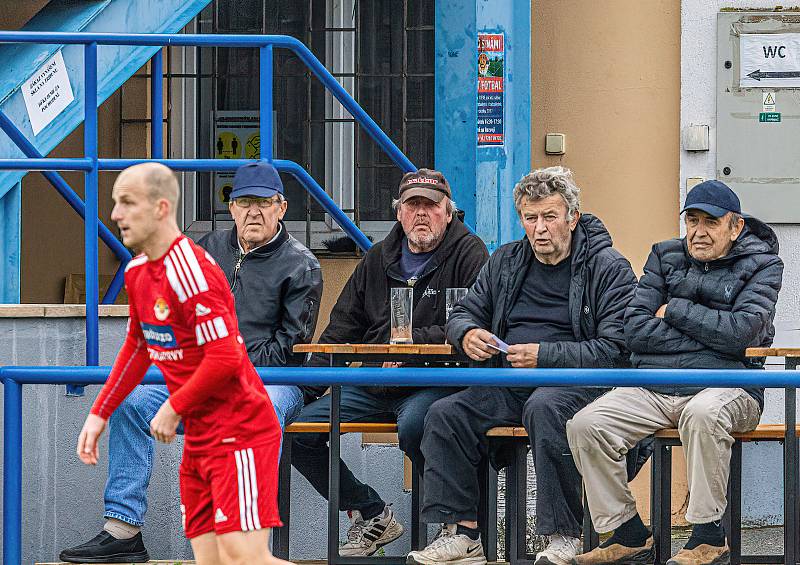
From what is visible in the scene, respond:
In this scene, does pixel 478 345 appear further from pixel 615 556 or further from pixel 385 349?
pixel 615 556

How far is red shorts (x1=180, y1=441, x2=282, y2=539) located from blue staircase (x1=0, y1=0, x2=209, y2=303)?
2.29m

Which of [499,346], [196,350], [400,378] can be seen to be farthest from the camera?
[499,346]

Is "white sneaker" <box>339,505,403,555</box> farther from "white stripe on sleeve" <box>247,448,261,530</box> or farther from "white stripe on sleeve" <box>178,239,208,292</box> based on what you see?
"white stripe on sleeve" <box>178,239,208,292</box>

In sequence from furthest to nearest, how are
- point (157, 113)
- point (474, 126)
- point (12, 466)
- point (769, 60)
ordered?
point (769, 60), point (474, 126), point (157, 113), point (12, 466)

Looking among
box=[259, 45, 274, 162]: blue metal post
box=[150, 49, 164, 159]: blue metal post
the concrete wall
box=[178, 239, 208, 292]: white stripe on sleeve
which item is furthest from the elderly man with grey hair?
the concrete wall

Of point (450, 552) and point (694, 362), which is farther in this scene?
point (694, 362)

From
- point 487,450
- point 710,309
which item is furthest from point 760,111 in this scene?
point 487,450

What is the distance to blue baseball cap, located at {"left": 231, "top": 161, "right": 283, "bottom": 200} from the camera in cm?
524

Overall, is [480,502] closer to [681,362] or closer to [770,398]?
[681,362]

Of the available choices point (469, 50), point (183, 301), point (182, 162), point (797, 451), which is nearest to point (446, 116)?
point (469, 50)

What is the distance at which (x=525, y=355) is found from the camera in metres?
4.81

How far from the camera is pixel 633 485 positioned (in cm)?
744

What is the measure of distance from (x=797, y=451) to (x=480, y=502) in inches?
44.6

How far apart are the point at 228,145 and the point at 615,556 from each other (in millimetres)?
4059
